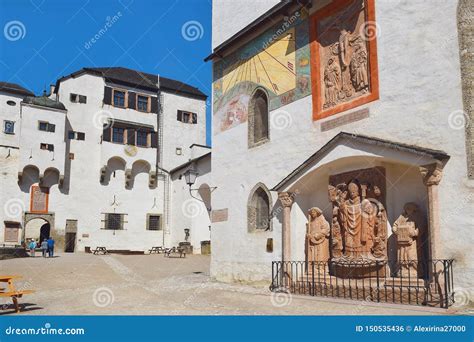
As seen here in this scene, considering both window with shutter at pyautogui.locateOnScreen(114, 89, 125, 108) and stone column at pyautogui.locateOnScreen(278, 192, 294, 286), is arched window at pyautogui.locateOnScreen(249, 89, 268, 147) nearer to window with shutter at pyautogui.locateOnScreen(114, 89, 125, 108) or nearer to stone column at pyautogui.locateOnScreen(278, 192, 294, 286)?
stone column at pyautogui.locateOnScreen(278, 192, 294, 286)

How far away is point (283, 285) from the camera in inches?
484

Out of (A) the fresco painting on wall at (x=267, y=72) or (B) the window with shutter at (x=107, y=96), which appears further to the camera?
(B) the window with shutter at (x=107, y=96)

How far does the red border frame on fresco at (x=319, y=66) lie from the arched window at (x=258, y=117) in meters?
2.33

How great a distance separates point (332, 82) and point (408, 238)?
4422 millimetres

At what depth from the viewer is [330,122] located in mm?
11609

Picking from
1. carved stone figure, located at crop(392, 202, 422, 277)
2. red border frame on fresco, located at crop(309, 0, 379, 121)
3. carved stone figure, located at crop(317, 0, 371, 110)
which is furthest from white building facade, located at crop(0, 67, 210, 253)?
carved stone figure, located at crop(392, 202, 422, 277)

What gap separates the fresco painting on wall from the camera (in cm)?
1284

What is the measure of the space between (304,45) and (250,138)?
10.7 ft

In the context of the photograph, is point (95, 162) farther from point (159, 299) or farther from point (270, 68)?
point (159, 299)

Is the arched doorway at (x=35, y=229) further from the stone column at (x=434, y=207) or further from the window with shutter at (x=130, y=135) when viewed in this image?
the stone column at (x=434, y=207)

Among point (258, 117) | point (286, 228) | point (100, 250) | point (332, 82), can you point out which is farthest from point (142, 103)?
point (332, 82)

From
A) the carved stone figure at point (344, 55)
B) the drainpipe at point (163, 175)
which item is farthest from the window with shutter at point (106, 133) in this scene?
the carved stone figure at point (344, 55)

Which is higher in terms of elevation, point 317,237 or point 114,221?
point 114,221

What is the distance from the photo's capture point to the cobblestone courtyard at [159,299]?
8.71 meters
